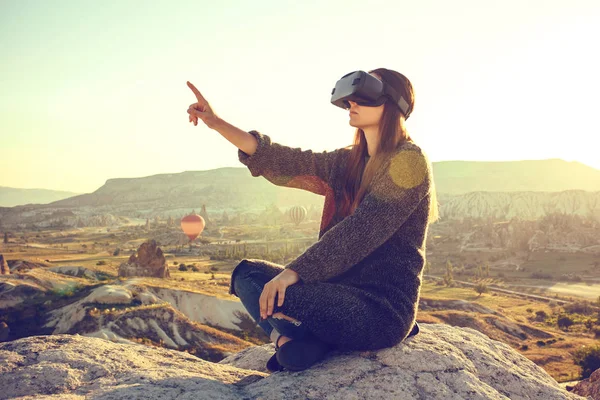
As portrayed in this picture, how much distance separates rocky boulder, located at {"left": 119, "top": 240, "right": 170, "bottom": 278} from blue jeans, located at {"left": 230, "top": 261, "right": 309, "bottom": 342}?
37.7m

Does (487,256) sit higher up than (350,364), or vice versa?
(350,364)

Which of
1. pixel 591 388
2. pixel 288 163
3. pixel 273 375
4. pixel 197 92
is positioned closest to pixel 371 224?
pixel 288 163

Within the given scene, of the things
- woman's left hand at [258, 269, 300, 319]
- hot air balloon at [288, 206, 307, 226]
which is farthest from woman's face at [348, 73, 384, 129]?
hot air balloon at [288, 206, 307, 226]

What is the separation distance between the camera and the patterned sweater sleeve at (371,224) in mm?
3703

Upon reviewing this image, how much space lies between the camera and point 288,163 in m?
4.76

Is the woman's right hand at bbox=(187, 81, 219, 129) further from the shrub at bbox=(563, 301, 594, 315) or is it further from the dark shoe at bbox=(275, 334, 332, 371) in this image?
the shrub at bbox=(563, 301, 594, 315)

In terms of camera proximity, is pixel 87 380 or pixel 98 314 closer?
pixel 87 380

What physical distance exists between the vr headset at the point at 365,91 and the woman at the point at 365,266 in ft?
0.14

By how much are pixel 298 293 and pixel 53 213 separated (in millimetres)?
174484

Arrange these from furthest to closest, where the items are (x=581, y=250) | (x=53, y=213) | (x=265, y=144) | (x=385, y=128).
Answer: (x=53, y=213) < (x=581, y=250) < (x=265, y=144) < (x=385, y=128)

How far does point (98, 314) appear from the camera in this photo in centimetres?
2520

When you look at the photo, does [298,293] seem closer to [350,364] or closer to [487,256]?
[350,364]

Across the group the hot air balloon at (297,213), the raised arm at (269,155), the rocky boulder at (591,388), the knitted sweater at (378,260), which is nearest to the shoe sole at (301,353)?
the knitted sweater at (378,260)

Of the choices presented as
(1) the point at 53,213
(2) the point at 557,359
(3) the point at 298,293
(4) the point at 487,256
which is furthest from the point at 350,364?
(1) the point at 53,213
